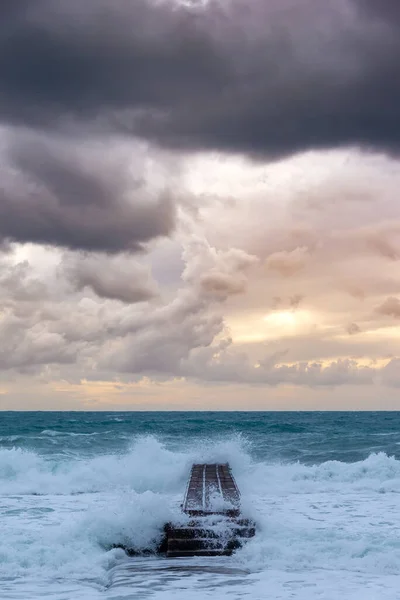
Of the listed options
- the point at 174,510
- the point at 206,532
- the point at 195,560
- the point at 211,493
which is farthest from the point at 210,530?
the point at 211,493

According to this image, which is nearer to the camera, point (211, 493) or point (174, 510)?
point (174, 510)

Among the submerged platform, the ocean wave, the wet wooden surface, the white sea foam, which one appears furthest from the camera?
the wet wooden surface

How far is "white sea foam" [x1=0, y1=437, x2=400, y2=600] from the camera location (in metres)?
9.57

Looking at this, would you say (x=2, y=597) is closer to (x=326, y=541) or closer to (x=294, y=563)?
(x=294, y=563)

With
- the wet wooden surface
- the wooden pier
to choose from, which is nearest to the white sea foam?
the wooden pier

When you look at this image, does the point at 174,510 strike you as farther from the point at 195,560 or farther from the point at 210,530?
the point at 195,560

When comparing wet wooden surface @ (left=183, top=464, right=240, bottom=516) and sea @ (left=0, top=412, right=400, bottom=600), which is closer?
sea @ (left=0, top=412, right=400, bottom=600)

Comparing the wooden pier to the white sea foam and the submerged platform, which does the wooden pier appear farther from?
the white sea foam

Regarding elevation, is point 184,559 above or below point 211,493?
below

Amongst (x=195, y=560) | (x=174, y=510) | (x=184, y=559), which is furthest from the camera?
(x=174, y=510)

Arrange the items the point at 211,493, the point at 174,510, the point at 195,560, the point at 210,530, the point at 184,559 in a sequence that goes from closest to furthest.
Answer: the point at 195,560
the point at 184,559
the point at 210,530
the point at 174,510
the point at 211,493

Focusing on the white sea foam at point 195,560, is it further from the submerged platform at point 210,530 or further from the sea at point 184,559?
the submerged platform at point 210,530

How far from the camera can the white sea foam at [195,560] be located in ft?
31.4

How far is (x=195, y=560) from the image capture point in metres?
11.2
